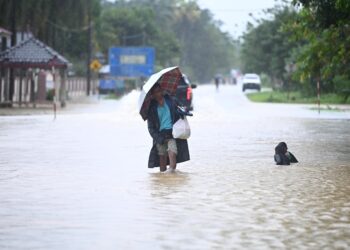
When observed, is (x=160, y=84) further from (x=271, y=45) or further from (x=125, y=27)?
(x=125, y=27)

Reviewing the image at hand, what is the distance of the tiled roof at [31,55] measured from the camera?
41656mm

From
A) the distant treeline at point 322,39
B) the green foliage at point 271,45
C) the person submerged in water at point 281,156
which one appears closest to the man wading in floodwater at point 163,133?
the person submerged in water at point 281,156

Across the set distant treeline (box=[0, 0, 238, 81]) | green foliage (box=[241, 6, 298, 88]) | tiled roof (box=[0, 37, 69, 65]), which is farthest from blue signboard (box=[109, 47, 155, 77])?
tiled roof (box=[0, 37, 69, 65])

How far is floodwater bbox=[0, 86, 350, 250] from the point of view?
8227 mm

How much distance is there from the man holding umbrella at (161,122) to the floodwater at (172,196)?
0.33 metres

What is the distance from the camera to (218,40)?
19125 centimetres

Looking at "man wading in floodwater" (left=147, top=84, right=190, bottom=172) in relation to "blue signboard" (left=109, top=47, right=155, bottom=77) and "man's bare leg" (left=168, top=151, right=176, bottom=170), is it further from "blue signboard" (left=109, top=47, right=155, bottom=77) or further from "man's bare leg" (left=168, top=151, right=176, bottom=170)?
"blue signboard" (left=109, top=47, right=155, bottom=77)

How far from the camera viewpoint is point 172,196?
11219mm

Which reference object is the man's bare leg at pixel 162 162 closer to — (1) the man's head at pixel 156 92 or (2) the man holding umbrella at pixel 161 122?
(2) the man holding umbrella at pixel 161 122

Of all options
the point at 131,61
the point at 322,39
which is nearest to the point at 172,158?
the point at 322,39

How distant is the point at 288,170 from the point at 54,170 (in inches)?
156

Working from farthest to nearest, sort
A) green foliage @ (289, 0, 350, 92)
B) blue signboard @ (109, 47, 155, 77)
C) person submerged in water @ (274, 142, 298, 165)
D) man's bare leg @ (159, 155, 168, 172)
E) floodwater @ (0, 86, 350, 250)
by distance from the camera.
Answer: blue signboard @ (109, 47, 155, 77) → green foliage @ (289, 0, 350, 92) → person submerged in water @ (274, 142, 298, 165) → man's bare leg @ (159, 155, 168, 172) → floodwater @ (0, 86, 350, 250)

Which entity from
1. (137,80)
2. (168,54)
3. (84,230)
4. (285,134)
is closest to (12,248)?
(84,230)

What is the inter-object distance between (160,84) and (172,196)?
3.59 m
